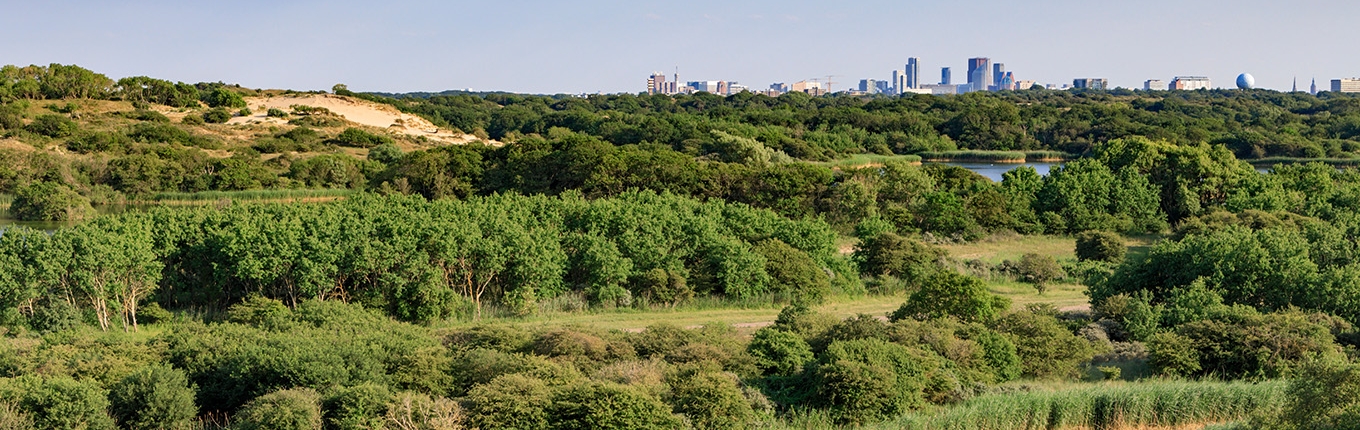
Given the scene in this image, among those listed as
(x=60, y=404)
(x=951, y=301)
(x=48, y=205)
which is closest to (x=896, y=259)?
(x=951, y=301)

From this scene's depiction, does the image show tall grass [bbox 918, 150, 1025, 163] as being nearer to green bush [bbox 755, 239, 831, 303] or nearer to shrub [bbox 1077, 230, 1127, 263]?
shrub [bbox 1077, 230, 1127, 263]

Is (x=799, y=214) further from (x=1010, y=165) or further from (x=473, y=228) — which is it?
(x=1010, y=165)

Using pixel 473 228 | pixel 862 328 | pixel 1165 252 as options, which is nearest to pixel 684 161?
pixel 473 228

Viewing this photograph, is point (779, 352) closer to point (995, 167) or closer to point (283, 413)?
point (283, 413)

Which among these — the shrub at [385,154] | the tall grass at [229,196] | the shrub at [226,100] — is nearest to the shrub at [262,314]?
the tall grass at [229,196]

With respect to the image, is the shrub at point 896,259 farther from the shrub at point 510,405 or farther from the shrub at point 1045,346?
the shrub at point 510,405
